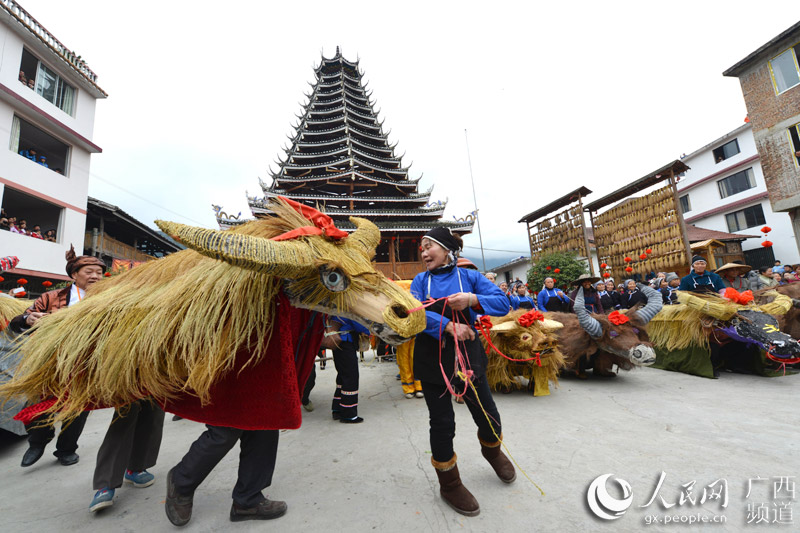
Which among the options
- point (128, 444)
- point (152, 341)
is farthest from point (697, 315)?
point (128, 444)

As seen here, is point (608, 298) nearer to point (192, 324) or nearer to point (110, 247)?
point (192, 324)

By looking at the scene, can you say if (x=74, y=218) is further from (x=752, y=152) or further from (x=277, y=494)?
(x=752, y=152)

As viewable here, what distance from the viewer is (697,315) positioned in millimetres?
4539

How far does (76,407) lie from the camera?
156 cm

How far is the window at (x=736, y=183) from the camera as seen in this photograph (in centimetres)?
→ 1859

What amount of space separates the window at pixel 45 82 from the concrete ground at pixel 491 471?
45.2 feet

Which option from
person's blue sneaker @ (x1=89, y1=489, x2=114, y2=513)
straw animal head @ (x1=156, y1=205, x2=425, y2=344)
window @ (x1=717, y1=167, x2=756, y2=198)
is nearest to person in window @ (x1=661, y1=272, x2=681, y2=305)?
straw animal head @ (x1=156, y1=205, x2=425, y2=344)

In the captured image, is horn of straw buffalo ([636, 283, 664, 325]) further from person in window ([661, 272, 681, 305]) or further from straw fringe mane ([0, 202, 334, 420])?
straw fringe mane ([0, 202, 334, 420])

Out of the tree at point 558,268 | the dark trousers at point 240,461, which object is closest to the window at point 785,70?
the tree at point 558,268

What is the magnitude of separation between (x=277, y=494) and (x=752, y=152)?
2733 centimetres

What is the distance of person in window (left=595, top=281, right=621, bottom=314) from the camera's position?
20.3 ft

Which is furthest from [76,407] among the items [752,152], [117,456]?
[752,152]

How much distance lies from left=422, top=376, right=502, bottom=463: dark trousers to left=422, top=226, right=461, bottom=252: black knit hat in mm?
879

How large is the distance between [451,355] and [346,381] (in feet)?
6.16
